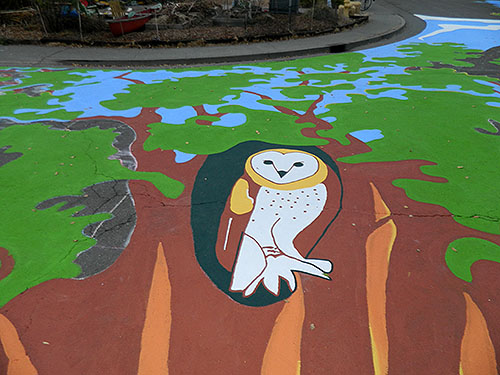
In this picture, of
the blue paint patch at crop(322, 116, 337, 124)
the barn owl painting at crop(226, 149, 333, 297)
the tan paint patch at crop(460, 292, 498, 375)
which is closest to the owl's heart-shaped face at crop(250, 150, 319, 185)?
the barn owl painting at crop(226, 149, 333, 297)

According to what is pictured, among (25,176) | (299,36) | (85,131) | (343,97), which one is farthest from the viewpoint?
(299,36)

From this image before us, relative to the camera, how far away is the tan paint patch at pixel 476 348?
82.7 inches

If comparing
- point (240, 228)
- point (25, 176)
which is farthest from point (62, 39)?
point (240, 228)

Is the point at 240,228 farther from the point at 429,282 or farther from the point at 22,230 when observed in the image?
the point at 22,230

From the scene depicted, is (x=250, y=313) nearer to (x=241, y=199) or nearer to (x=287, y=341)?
(x=287, y=341)

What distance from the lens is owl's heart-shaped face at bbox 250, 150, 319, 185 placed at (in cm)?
398

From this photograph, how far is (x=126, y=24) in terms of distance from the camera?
11.7 m

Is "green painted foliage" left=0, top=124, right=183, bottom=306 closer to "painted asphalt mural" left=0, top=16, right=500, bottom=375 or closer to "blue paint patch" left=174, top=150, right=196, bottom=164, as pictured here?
"painted asphalt mural" left=0, top=16, right=500, bottom=375

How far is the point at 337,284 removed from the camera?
8.69ft

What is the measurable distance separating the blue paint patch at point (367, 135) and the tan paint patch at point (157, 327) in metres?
3.57

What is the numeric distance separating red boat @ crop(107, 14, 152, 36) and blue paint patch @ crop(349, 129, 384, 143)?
1018cm

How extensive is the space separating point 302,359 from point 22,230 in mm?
2892

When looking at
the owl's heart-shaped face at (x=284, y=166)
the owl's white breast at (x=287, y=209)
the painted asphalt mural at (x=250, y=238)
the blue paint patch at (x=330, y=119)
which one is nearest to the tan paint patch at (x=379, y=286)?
the painted asphalt mural at (x=250, y=238)

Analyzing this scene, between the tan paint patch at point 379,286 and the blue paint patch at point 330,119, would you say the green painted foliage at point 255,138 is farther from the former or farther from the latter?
the tan paint patch at point 379,286
